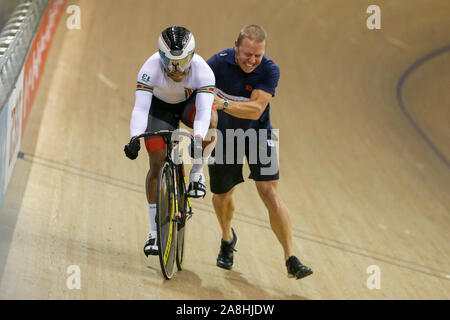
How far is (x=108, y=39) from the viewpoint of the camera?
734cm

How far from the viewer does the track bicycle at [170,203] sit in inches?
123

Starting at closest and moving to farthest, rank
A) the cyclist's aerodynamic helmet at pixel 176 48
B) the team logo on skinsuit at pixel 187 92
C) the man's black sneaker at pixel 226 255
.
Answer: the cyclist's aerodynamic helmet at pixel 176 48
the team logo on skinsuit at pixel 187 92
the man's black sneaker at pixel 226 255

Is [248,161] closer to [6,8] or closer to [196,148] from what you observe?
[196,148]

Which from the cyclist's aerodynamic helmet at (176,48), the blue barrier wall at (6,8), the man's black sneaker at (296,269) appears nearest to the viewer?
the cyclist's aerodynamic helmet at (176,48)

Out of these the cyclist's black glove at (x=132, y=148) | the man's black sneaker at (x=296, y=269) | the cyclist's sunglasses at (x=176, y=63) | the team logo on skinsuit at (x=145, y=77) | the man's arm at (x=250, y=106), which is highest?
the cyclist's sunglasses at (x=176, y=63)

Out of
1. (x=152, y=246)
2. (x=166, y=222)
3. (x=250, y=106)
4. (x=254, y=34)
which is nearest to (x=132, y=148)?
(x=166, y=222)

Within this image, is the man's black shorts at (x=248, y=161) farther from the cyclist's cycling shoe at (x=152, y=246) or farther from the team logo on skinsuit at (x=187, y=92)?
the cyclist's cycling shoe at (x=152, y=246)

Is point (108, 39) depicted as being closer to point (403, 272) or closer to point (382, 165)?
point (382, 165)

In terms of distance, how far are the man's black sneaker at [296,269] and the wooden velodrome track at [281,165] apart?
17 centimetres

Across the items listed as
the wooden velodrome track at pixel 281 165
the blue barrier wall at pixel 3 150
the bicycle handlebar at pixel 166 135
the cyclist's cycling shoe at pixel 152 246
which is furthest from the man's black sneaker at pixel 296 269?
the blue barrier wall at pixel 3 150

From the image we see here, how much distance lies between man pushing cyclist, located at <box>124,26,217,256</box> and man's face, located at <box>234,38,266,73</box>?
0.86 ft

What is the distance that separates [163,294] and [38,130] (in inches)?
95.9

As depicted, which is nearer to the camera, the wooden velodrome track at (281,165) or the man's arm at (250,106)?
the man's arm at (250,106)
